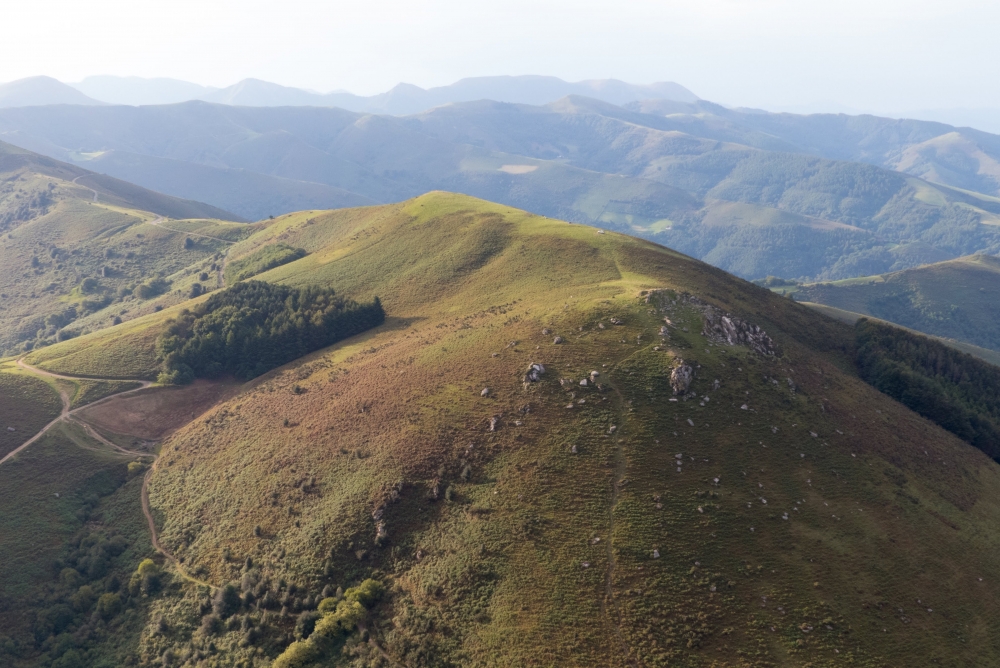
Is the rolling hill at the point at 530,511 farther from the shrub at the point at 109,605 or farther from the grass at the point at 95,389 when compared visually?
the grass at the point at 95,389

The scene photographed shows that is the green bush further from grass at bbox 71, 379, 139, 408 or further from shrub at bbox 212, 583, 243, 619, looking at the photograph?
grass at bbox 71, 379, 139, 408

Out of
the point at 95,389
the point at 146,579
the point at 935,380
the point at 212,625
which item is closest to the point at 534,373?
the point at 212,625

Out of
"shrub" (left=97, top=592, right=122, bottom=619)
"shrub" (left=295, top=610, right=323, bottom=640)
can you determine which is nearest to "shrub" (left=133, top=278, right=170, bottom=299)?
"shrub" (left=97, top=592, right=122, bottom=619)

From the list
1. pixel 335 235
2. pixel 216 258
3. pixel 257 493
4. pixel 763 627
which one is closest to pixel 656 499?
pixel 763 627

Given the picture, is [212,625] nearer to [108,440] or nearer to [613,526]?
[613,526]

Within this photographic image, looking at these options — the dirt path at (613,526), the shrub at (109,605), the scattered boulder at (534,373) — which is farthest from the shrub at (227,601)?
the scattered boulder at (534,373)
